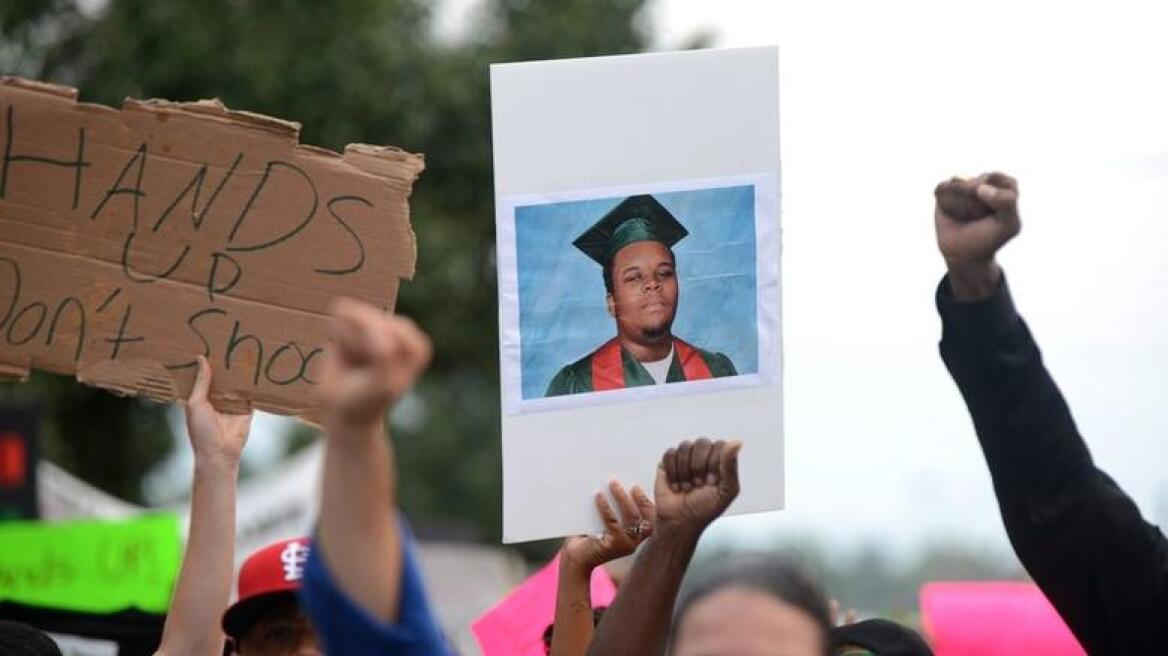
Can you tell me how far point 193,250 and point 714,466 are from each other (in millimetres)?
1129

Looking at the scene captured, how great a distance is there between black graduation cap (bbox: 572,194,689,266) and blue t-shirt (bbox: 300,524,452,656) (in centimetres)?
136

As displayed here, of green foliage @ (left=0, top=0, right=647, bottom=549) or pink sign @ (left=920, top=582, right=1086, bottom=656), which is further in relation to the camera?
green foliage @ (left=0, top=0, right=647, bottom=549)

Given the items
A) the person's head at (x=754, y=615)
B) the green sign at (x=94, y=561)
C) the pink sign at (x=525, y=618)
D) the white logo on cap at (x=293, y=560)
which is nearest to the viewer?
the person's head at (x=754, y=615)

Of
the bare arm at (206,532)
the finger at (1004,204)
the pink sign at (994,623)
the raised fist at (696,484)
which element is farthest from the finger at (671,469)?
the pink sign at (994,623)

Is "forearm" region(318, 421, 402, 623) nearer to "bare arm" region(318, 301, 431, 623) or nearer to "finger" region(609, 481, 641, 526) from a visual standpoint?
"bare arm" region(318, 301, 431, 623)

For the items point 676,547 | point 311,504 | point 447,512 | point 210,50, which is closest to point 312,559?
point 676,547

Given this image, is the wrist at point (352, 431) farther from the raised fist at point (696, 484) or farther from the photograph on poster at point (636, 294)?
the photograph on poster at point (636, 294)

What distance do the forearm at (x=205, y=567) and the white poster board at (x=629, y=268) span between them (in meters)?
0.50

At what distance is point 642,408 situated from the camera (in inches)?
143

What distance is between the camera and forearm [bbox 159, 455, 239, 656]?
3494 mm

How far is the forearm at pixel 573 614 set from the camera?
3.61 m

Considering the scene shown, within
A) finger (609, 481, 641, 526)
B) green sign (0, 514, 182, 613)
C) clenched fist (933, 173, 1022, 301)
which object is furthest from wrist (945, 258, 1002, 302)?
green sign (0, 514, 182, 613)

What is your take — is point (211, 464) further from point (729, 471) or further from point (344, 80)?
point (344, 80)

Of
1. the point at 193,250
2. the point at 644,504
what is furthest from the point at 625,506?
the point at 193,250
